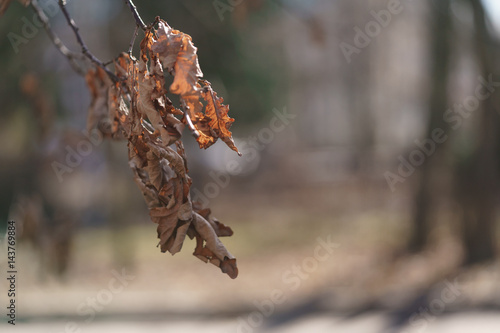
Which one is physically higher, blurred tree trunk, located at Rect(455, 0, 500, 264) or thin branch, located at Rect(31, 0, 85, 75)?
blurred tree trunk, located at Rect(455, 0, 500, 264)

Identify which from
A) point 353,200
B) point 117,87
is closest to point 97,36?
point 353,200

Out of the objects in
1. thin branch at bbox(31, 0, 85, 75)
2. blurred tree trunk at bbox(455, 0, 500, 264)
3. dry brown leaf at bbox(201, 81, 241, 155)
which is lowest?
thin branch at bbox(31, 0, 85, 75)

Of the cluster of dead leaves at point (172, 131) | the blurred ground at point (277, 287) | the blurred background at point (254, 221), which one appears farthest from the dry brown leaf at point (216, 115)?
the blurred ground at point (277, 287)

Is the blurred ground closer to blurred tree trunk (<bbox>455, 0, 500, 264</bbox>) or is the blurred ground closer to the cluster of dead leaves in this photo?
blurred tree trunk (<bbox>455, 0, 500, 264</bbox>)

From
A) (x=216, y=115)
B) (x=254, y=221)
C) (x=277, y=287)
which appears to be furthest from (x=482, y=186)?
(x=216, y=115)

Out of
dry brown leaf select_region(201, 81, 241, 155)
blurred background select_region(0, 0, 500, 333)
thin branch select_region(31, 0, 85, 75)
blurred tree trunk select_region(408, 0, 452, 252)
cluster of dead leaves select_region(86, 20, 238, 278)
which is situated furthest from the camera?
blurred tree trunk select_region(408, 0, 452, 252)

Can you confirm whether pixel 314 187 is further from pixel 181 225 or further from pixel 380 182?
pixel 181 225

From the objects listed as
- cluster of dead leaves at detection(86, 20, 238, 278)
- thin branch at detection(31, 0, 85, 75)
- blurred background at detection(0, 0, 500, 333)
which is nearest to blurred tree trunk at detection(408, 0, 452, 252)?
blurred background at detection(0, 0, 500, 333)
